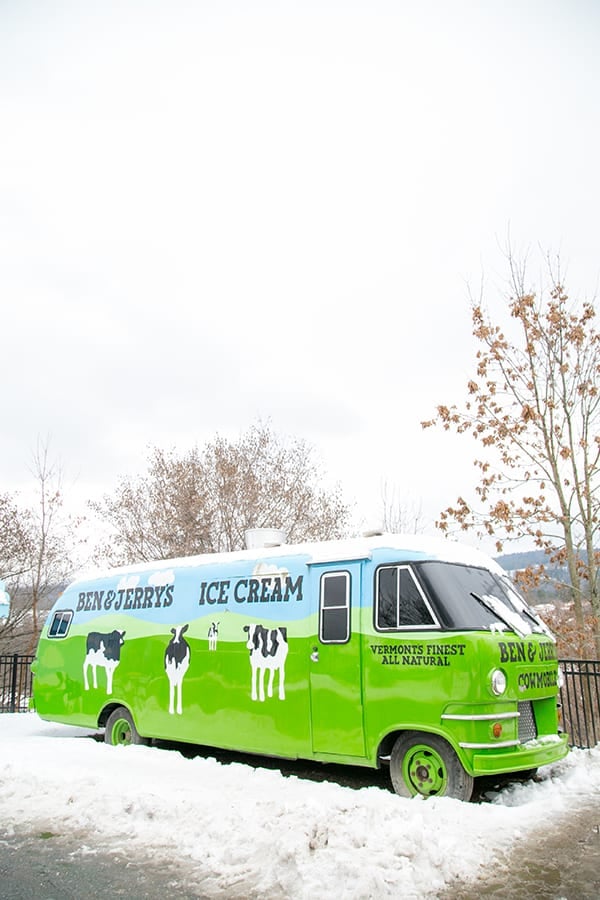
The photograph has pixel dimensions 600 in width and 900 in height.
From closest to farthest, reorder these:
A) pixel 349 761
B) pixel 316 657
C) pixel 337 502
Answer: pixel 349 761 → pixel 316 657 → pixel 337 502

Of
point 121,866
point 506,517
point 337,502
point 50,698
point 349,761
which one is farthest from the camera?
point 337,502

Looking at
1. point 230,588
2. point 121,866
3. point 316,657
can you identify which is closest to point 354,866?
point 121,866

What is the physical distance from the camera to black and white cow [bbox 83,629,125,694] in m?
10.5

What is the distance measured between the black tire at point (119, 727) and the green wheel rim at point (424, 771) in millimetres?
4658

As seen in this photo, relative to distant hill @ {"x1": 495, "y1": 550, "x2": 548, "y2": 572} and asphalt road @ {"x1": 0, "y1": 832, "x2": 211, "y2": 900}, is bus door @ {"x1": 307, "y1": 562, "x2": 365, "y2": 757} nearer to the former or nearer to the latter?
asphalt road @ {"x1": 0, "y1": 832, "x2": 211, "y2": 900}

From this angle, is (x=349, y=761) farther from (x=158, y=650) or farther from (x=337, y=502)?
(x=337, y=502)

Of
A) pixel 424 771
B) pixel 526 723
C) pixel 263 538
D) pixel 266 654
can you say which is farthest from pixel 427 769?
pixel 263 538

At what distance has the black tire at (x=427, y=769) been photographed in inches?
266

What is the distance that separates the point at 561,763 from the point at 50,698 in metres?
7.75

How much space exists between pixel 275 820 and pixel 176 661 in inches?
156

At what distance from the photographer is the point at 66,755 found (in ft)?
29.4

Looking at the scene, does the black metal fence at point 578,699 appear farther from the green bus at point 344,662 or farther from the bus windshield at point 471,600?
the green bus at point 344,662

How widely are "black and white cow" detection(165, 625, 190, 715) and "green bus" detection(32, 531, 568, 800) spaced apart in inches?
0.9

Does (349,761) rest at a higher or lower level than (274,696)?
lower
